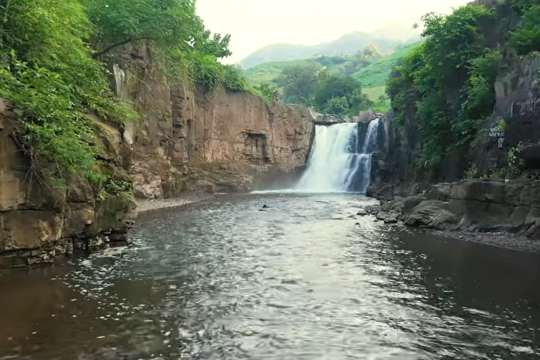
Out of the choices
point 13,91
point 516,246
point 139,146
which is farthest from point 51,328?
point 139,146

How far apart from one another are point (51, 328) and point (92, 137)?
779cm

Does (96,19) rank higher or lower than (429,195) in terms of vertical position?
higher

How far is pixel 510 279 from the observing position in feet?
42.5

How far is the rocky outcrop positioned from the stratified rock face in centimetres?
1106

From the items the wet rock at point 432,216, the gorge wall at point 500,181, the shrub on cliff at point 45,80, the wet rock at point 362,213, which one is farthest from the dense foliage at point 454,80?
the shrub on cliff at point 45,80

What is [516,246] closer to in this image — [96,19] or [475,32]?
[475,32]

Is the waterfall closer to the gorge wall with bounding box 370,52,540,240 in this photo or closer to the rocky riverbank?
the gorge wall with bounding box 370,52,540,240

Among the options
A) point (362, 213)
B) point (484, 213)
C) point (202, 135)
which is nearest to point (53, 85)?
point (484, 213)

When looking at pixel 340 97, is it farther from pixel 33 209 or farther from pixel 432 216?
pixel 33 209

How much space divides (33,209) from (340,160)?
38040mm

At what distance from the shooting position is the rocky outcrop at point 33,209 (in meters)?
12.3

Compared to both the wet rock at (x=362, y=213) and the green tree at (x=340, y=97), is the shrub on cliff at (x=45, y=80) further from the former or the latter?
the green tree at (x=340, y=97)

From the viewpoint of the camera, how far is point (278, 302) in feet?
35.9

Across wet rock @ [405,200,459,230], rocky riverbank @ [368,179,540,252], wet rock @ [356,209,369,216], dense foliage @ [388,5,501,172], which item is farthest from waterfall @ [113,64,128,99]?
dense foliage @ [388,5,501,172]
